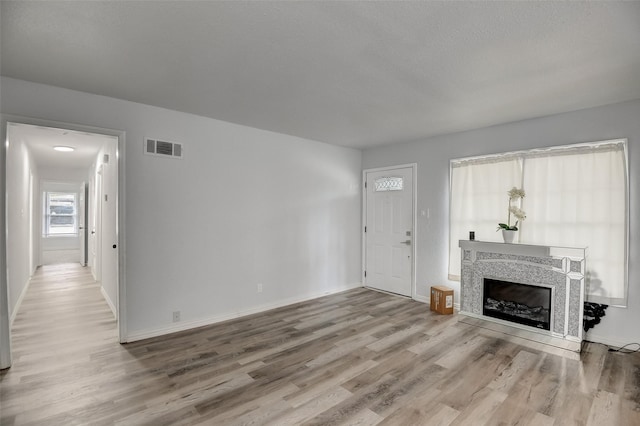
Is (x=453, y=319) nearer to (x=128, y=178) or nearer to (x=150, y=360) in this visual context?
(x=150, y=360)

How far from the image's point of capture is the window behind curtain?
3320mm

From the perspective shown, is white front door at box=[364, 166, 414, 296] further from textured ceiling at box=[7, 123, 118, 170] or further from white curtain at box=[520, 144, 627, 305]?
textured ceiling at box=[7, 123, 118, 170]

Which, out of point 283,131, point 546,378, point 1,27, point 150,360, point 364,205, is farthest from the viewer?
point 364,205

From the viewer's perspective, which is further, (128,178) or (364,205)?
(364,205)

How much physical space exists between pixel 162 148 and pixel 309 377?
9.61 feet

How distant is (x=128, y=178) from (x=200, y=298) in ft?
5.36

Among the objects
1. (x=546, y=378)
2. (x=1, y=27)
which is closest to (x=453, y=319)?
(x=546, y=378)

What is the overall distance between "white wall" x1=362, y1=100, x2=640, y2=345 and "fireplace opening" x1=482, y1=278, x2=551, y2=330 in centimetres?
50

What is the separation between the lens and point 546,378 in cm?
266

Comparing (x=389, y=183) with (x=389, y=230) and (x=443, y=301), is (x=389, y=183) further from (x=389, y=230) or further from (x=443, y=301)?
(x=443, y=301)

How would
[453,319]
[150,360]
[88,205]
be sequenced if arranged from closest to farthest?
[150,360], [453,319], [88,205]

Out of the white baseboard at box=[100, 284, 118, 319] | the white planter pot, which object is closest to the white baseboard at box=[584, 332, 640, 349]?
the white planter pot

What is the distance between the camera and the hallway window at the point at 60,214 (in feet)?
31.9

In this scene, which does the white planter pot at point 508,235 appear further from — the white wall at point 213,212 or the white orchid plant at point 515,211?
the white wall at point 213,212
